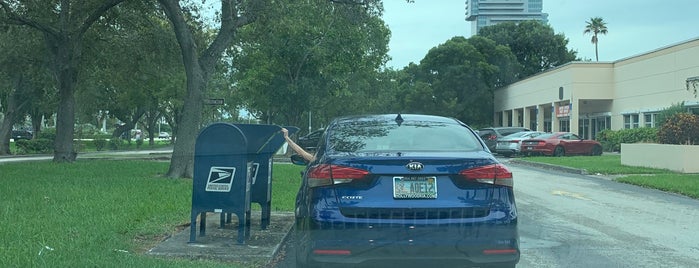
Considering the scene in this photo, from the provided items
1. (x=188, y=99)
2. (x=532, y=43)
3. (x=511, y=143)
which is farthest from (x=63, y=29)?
(x=532, y=43)

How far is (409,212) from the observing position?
16.2 ft

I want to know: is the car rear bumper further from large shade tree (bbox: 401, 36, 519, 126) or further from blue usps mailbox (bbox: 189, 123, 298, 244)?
large shade tree (bbox: 401, 36, 519, 126)

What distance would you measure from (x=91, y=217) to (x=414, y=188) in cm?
480

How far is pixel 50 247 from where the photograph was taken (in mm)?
5988

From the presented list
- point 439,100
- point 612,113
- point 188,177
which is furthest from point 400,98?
point 188,177

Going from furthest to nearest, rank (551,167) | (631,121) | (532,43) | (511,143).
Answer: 1. (532,43)
2. (631,121)
3. (511,143)
4. (551,167)

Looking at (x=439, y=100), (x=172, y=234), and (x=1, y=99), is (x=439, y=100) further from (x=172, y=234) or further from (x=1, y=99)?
(x=172, y=234)

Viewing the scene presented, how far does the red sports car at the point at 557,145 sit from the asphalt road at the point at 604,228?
43.9 feet

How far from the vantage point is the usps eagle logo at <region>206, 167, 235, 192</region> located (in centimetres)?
669

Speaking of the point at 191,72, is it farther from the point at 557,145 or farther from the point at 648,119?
the point at 648,119

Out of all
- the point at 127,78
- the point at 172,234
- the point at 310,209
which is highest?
the point at 127,78

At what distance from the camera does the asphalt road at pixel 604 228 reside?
691cm

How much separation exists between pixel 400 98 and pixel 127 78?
33187 millimetres

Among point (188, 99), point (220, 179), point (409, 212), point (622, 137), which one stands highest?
point (188, 99)
